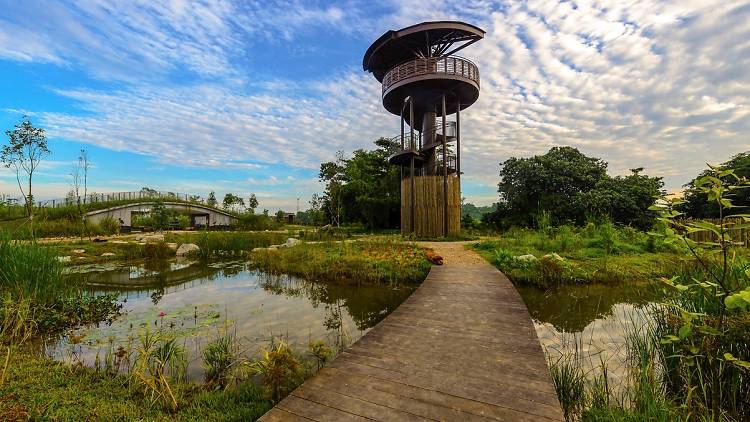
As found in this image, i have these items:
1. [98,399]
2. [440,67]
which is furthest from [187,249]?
[440,67]

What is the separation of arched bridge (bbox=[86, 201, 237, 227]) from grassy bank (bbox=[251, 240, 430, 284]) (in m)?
18.8

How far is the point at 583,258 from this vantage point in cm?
898

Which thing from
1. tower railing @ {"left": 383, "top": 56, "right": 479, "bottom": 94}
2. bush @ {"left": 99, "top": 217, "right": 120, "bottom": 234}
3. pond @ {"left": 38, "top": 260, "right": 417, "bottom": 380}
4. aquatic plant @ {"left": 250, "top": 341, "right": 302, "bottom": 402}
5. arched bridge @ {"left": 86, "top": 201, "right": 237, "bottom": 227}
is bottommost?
pond @ {"left": 38, "top": 260, "right": 417, "bottom": 380}

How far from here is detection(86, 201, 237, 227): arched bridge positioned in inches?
1064

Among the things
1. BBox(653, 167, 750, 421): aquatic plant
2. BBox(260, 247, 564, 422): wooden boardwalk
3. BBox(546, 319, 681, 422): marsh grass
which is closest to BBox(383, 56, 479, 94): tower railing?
BBox(260, 247, 564, 422): wooden boardwalk

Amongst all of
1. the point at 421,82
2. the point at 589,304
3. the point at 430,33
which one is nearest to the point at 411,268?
the point at 589,304

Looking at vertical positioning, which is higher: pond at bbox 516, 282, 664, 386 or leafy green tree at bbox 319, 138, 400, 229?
leafy green tree at bbox 319, 138, 400, 229

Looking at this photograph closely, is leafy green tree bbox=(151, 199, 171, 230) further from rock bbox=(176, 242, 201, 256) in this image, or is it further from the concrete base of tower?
the concrete base of tower

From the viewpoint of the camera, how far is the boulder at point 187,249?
13.3 meters

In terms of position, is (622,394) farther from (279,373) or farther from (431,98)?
Result: (431,98)

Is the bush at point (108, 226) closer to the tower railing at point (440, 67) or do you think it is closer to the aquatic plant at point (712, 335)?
the tower railing at point (440, 67)

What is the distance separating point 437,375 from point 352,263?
6.19 m

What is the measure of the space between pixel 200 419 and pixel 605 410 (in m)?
3.06

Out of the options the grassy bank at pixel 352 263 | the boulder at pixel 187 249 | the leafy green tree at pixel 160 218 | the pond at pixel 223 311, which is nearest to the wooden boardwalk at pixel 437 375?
the pond at pixel 223 311
